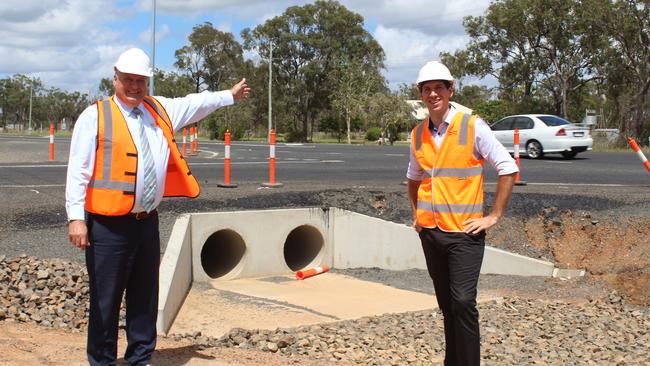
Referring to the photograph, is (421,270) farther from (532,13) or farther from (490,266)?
(532,13)

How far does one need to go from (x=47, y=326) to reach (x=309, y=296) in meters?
4.12

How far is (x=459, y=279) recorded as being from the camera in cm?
434

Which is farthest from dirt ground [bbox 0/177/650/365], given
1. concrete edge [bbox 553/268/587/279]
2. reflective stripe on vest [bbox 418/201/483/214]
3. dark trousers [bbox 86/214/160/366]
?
reflective stripe on vest [bbox 418/201/483/214]

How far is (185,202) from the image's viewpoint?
11.1 metres

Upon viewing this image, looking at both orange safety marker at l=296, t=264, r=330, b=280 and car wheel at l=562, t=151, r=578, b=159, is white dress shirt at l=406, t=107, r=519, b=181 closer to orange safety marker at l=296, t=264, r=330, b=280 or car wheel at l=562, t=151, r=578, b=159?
orange safety marker at l=296, t=264, r=330, b=280

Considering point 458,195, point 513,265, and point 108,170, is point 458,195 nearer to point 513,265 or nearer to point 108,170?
point 108,170

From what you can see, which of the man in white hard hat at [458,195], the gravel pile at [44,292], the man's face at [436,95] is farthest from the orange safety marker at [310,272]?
the man's face at [436,95]

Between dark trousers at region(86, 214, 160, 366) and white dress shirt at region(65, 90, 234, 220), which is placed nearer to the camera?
white dress shirt at region(65, 90, 234, 220)

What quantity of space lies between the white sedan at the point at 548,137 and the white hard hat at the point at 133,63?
1934 cm

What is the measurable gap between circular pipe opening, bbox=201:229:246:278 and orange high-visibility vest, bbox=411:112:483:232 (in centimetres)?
689

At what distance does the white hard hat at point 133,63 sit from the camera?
406 cm

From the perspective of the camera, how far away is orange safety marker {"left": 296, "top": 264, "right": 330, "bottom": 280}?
11.4 metres

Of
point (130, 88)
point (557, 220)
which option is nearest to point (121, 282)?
point (130, 88)

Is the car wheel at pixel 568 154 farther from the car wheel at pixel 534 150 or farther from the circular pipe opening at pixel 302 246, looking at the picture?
the circular pipe opening at pixel 302 246
